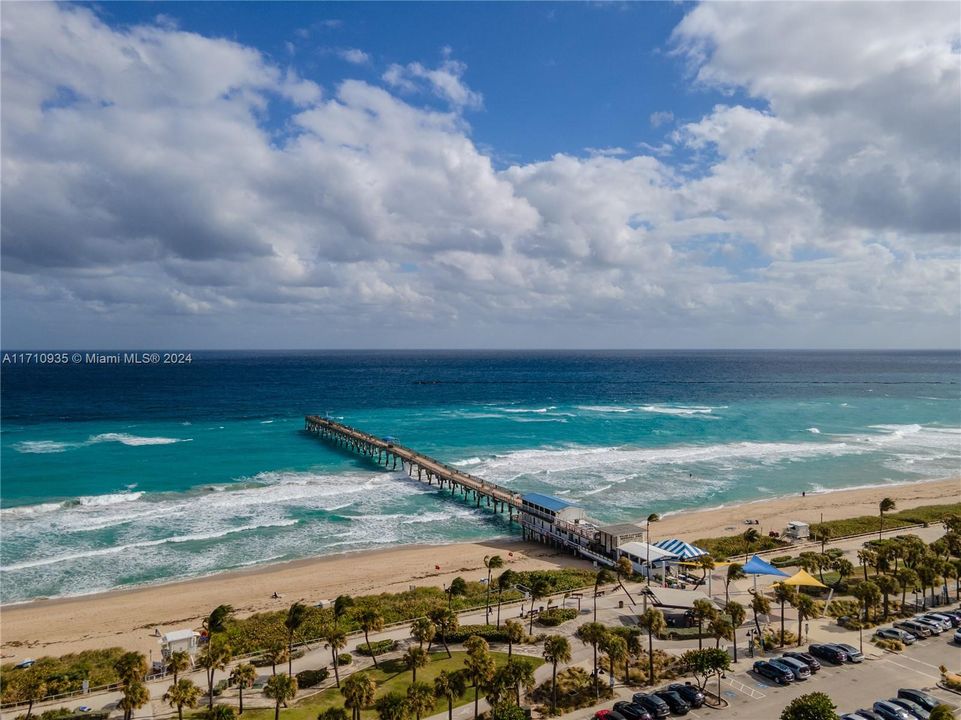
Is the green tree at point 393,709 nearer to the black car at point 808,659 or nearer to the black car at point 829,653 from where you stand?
the black car at point 808,659

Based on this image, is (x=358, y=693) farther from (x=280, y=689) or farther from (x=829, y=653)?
(x=829, y=653)

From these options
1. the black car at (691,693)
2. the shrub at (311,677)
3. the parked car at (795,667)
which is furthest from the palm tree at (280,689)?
the parked car at (795,667)

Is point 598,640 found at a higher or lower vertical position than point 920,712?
higher

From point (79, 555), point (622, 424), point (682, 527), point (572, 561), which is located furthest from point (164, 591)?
point (622, 424)

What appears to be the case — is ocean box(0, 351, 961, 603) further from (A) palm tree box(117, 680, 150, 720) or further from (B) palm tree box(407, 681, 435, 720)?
(B) palm tree box(407, 681, 435, 720)

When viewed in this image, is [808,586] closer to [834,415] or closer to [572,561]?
[572,561]

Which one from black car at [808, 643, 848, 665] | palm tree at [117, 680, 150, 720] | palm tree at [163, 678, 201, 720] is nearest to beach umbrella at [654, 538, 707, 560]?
black car at [808, 643, 848, 665]
